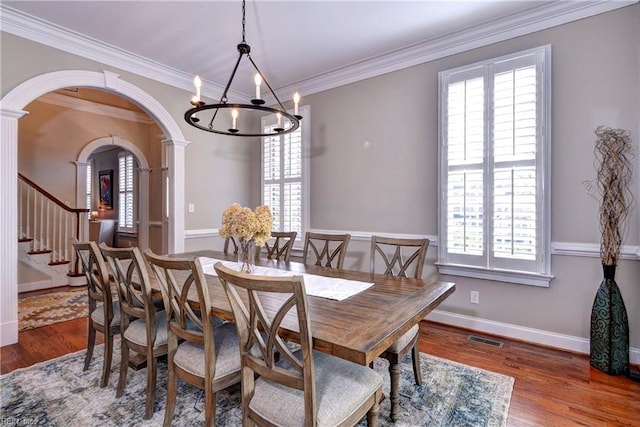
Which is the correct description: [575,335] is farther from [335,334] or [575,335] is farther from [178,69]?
[178,69]

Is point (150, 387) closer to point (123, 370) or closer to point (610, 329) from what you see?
point (123, 370)

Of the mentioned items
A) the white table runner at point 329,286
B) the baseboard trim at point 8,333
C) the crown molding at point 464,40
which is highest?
the crown molding at point 464,40

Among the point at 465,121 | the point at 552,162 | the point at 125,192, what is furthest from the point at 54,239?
the point at 552,162

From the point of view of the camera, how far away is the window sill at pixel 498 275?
269 centimetres

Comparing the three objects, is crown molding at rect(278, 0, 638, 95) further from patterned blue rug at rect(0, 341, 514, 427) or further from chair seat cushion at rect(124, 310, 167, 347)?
chair seat cushion at rect(124, 310, 167, 347)

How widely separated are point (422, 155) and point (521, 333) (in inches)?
75.6

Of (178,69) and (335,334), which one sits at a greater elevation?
(178,69)

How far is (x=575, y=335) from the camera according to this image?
2613mm

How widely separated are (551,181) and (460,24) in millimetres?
1642

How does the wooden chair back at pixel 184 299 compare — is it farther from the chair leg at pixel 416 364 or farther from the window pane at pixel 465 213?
the window pane at pixel 465 213

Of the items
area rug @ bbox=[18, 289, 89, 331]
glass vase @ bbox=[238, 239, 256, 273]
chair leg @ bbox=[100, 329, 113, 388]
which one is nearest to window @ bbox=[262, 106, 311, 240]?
glass vase @ bbox=[238, 239, 256, 273]

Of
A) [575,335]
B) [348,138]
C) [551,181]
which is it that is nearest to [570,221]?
[551,181]

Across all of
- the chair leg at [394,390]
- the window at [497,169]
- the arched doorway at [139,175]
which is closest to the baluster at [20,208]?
the arched doorway at [139,175]

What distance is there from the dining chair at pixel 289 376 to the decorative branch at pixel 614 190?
2.17 m
